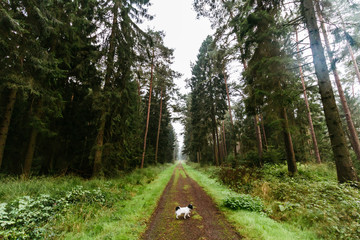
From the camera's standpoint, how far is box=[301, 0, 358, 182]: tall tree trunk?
5207mm

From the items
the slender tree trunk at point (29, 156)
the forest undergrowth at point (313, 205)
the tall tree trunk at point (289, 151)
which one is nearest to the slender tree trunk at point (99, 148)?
the slender tree trunk at point (29, 156)

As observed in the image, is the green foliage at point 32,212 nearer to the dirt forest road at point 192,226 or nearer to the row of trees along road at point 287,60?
the dirt forest road at point 192,226

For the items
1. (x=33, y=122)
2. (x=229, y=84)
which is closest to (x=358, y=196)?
(x=33, y=122)

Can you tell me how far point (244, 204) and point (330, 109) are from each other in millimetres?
5050

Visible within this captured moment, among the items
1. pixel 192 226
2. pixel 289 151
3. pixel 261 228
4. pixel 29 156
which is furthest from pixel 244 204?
pixel 29 156

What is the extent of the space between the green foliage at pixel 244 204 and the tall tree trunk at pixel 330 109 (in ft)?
10.9

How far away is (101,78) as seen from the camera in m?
9.72

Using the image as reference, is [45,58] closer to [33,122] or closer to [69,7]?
[33,122]

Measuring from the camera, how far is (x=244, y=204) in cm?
502

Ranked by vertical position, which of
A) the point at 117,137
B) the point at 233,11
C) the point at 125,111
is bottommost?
the point at 117,137

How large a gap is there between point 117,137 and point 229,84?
15.4 metres

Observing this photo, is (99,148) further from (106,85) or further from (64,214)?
(64,214)

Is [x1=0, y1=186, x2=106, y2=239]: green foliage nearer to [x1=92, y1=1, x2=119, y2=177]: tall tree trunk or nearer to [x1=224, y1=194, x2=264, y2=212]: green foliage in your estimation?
[x1=92, y1=1, x2=119, y2=177]: tall tree trunk

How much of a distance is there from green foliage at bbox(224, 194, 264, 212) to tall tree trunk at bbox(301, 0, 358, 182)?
3312 mm
